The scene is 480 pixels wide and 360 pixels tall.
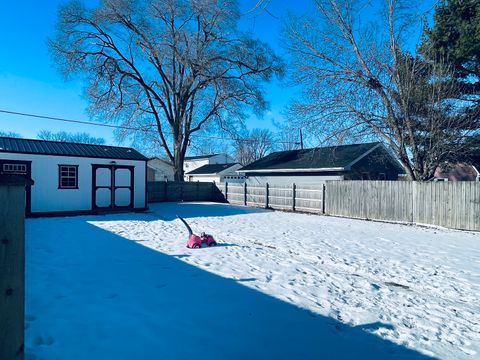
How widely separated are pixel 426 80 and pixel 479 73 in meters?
2.87

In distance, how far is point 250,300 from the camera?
4148 millimetres

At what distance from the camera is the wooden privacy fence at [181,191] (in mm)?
20859

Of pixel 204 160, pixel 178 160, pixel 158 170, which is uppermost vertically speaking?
pixel 204 160

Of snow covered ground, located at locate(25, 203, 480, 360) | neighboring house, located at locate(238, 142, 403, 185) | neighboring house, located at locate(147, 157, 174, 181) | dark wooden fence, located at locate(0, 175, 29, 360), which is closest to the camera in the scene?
dark wooden fence, located at locate(0, 175, 29, 360)

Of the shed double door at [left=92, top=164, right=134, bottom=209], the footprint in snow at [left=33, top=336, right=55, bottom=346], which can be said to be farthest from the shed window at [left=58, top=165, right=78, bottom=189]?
the footprint in snow at [left=33, top=336, right=55, bottom=346]

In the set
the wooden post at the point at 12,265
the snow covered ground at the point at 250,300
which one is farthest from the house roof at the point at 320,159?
the wooden post at the point at 12,265

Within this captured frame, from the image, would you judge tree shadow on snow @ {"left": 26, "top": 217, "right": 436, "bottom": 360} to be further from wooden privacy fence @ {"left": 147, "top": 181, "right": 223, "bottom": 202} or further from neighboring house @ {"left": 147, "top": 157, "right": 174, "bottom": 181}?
neighboring house @ {"left": 147, "top": 157, "right": 174, "bottom": 181}

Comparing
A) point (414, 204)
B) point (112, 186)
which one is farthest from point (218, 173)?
point (414, 204)

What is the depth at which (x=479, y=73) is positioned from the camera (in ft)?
45.0

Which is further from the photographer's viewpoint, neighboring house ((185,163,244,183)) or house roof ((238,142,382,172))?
neighboring house ((185,163,244,183))

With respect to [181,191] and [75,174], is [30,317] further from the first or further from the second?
[181,191]

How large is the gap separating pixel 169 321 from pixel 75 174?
1209 centimetres

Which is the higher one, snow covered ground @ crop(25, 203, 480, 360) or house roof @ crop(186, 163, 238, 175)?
house roof @ crop(186, 163, 238, 175)

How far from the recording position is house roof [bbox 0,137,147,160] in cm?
1240
